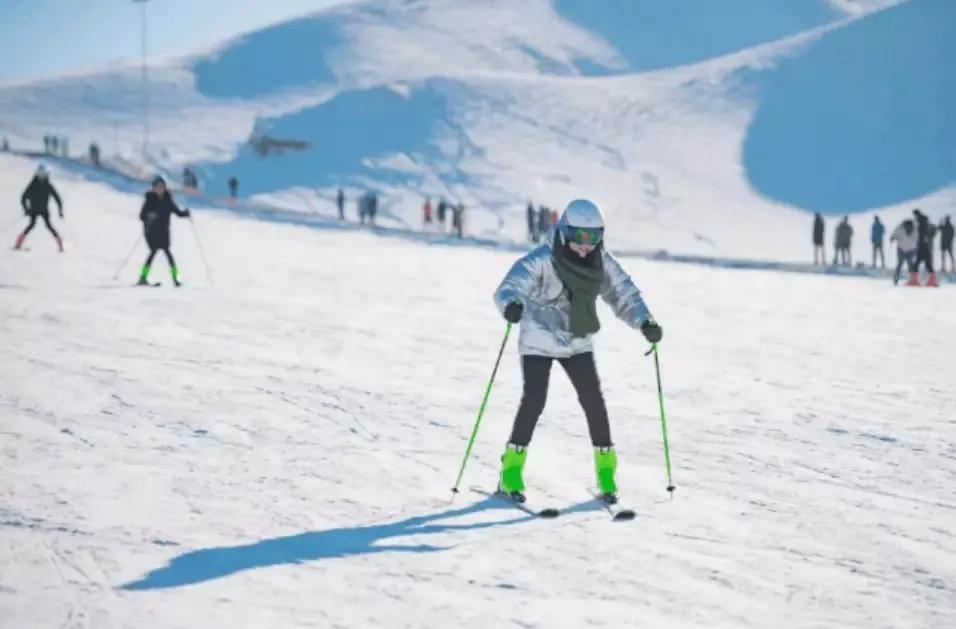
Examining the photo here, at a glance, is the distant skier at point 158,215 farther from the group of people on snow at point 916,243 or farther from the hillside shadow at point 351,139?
the hillside shadow at point 351,139

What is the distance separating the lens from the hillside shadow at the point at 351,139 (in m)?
67.2

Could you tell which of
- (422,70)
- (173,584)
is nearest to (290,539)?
(173,584)

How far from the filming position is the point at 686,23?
14850 cm

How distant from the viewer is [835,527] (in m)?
4.89

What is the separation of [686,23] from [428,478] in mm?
151423

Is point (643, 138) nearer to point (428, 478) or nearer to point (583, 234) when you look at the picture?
point (428, 478)

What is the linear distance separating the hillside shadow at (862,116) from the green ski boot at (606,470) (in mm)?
62556

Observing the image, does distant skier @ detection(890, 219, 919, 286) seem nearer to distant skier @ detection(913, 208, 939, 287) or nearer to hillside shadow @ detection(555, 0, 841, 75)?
distant skier @ detection(913, 208, 939, 287)

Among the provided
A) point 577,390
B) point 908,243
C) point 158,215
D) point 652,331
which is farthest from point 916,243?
point 577,390

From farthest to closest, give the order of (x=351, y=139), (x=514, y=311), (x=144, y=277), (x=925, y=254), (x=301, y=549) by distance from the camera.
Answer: (x=351, y=139), (x=925, y=254), (x=144, y=277), (x=514, y=311), (x=301, y=549)

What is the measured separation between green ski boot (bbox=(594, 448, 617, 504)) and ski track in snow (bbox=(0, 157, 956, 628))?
12 centimetres

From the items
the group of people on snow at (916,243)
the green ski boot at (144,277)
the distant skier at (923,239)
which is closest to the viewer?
the green ski boot at (144,277)

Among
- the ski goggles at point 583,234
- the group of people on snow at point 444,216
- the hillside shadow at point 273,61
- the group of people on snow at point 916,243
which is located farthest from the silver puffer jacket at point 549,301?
the hillside shadow at point 273,61

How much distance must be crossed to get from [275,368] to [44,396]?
76.6 inches
